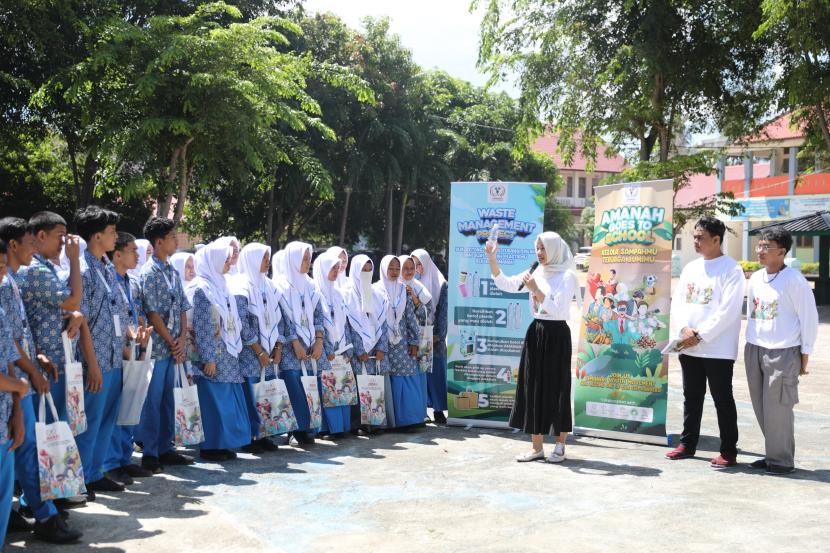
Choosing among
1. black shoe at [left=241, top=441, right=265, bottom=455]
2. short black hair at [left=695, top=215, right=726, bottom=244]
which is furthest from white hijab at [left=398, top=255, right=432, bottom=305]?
short black hair at [left=695, top=215, right=726, bottom=244]

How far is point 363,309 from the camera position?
7543 mm

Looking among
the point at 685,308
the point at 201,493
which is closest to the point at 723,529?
the point at 685,308

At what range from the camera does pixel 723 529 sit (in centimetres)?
480

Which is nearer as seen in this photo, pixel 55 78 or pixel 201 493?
pixel 201 493

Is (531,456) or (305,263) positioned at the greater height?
(305,263)

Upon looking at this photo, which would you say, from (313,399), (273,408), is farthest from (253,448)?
(313,399)

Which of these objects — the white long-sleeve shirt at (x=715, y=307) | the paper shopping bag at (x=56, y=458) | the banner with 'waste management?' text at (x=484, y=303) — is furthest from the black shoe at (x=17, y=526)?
the white long-sleeve shirt at (x=715, y=307)

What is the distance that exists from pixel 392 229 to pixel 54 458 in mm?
23026

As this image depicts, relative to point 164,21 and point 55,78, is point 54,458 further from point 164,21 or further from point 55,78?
point 55,78

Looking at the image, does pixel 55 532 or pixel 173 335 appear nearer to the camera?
pixel 55 532

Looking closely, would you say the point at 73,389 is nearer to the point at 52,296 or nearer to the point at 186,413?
the point at 52,296

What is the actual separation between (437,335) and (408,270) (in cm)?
86

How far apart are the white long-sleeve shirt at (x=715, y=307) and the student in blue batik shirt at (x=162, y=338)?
3.61 meters

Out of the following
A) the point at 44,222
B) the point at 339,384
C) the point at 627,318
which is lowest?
the point at 339,384
